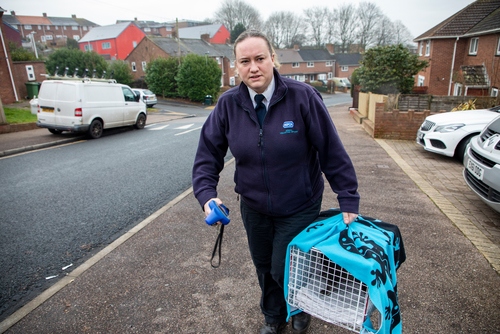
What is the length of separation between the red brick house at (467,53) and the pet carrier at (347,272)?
1942cm

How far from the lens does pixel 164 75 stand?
3303 cm

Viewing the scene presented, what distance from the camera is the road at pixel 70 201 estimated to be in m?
3.38

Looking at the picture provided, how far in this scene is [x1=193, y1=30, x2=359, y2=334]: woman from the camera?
76.2 inches

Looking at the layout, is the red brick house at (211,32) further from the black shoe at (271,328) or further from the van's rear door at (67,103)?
the black shoe at (271,328)

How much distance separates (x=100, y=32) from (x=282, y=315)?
66208 mm

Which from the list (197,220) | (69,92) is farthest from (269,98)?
(69,92)

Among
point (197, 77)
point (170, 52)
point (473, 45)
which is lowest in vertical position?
point (197, 77)

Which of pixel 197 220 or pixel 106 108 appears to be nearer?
pixel 197 220

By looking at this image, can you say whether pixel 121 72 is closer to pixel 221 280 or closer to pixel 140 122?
pixel 140 122

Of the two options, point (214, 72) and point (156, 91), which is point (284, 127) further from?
point (156, 91)

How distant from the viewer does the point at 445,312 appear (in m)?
2.50

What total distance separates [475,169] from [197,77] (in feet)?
93.6

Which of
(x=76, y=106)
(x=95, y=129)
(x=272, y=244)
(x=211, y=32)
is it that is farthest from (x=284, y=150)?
(x=211, y=32)

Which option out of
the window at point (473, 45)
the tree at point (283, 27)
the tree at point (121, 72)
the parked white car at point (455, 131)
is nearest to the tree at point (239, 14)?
the tree at point (283, 27)
